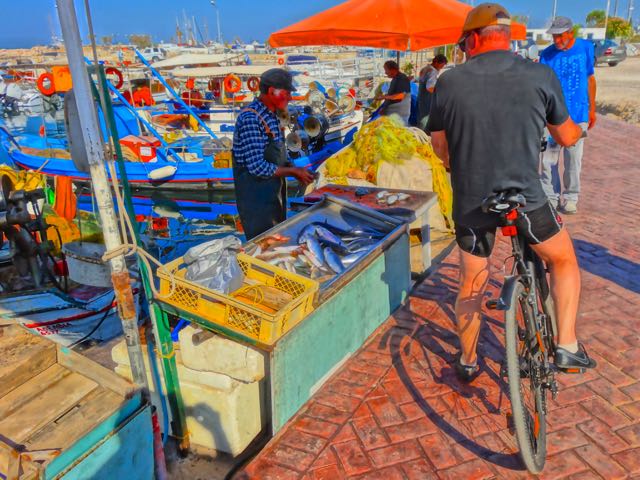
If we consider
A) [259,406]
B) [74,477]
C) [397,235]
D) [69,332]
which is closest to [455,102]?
[397,235]

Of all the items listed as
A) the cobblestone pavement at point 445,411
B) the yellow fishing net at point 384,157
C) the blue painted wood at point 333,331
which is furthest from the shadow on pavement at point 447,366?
the yellow fishing net at point 384,157

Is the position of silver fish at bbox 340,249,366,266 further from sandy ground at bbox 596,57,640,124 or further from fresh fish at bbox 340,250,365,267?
sandy ground at bbox 596,57,640,124

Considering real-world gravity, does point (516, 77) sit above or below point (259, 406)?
above

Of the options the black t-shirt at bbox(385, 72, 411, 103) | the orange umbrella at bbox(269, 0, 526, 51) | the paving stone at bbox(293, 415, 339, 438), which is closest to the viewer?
the paving stone at bbox(293, 415, 339, 438)

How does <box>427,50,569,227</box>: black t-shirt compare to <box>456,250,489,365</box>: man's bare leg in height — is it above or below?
above

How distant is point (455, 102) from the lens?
2.85 metres

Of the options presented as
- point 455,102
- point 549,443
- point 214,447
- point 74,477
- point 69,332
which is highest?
point 455,102

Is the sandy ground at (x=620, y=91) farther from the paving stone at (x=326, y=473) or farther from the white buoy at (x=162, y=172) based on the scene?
the paving stone at (x=326, y=473)

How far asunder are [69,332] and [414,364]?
424cm

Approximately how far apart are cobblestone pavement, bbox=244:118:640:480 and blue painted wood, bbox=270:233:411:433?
0.10 m

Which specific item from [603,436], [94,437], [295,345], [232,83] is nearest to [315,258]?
[295,345]

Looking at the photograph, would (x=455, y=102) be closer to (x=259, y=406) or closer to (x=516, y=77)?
(x=516, y=77)

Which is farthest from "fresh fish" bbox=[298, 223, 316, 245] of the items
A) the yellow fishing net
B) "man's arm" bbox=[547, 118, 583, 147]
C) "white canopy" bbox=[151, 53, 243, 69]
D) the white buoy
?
"white canopy" bbox=[151, 53, 243, 69]

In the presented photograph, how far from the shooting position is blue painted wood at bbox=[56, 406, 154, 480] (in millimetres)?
2566
